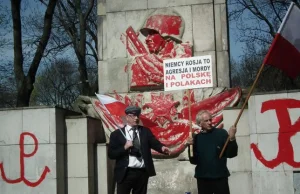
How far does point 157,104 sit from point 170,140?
0.87 meters

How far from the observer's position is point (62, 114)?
11.6m

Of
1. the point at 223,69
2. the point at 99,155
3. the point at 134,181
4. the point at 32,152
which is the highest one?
the point at 223,69

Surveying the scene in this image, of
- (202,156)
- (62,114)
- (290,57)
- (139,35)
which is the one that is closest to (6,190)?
(62,114)

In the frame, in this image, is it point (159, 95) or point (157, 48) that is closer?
point (159, 95)

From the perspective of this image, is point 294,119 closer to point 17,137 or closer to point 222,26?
point 222,26

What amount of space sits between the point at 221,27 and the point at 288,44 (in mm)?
4807

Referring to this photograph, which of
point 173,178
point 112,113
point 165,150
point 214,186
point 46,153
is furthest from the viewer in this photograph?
point 112,113

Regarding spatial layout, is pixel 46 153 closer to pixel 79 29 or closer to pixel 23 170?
pixel 23 170

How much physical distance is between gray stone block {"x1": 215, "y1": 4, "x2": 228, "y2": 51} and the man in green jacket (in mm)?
5476

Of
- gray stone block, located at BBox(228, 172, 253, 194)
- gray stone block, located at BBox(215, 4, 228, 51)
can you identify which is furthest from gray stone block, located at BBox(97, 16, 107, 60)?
gray stone block, located at BBox(228, 172, 253, 194)

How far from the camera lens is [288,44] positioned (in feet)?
25.3

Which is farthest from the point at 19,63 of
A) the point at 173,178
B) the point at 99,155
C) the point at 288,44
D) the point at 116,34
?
the point at 288,44

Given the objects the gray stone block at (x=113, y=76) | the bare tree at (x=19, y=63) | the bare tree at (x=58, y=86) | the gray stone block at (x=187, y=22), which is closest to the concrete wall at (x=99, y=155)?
the gray stone block at (x=113, y=76)

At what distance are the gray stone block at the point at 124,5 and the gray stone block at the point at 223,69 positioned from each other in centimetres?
208
